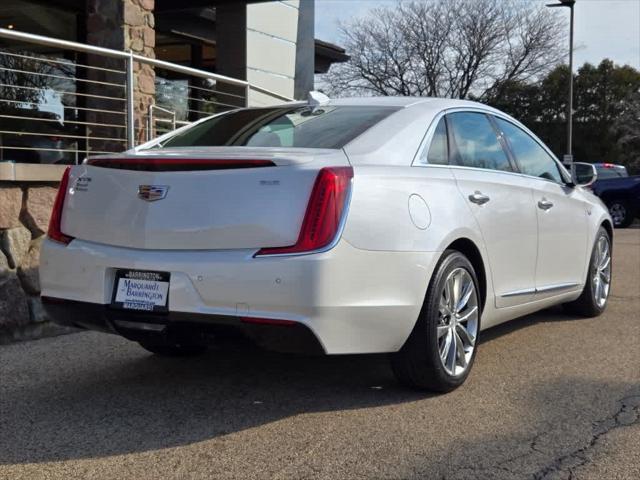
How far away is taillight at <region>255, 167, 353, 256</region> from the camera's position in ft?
10.8

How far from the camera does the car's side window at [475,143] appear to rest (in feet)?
14.8

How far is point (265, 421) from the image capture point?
3.64 metres

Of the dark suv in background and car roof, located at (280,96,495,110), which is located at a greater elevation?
car roof, located at (280,96,495,110)

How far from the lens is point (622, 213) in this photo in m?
18.3

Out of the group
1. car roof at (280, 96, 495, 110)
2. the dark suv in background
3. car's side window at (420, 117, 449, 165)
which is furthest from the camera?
the dark suv in background

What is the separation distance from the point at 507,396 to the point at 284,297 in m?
1.49

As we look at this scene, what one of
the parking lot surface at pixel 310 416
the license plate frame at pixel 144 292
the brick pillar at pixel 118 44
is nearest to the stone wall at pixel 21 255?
the parking lot surface at pixel 310 416

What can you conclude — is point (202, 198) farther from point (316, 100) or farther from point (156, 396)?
point (316, 100)

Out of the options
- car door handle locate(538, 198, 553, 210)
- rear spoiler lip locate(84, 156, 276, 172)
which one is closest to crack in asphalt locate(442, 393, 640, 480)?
rear spoiler lip locate(84, 156, 276, 172)

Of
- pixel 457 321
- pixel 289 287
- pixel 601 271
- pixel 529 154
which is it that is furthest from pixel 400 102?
pixel 601 271

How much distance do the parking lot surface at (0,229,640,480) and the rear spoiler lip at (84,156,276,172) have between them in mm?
879

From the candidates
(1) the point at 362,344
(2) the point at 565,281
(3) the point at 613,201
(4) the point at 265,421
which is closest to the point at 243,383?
(4) the point at 265,421

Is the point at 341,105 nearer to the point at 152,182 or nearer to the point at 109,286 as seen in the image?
the point at 152,182

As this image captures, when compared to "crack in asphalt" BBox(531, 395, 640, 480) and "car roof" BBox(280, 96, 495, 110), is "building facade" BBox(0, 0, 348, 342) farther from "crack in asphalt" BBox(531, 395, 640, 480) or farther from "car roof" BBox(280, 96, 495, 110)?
"crack in asphalt" BBox(531, 395, 640, 480)
